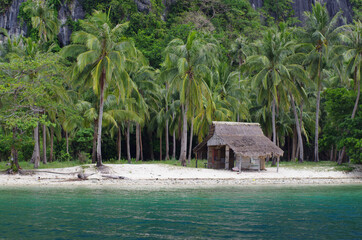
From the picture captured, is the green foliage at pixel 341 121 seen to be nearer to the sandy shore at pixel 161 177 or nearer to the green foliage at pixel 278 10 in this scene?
the sandy shore at pixel 161 177

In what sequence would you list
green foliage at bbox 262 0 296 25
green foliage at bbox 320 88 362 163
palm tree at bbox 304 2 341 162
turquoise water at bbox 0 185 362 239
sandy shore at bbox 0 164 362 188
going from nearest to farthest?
turquoise water at bbox 0 185 362 239 < sandy shore at bbox 0 164 362 188 < green foliage at bbox 320 88 362 163 < palm tree at bbox 304 2 341 162 < green foliage at bbox 262 0 296 25

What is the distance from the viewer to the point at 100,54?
25.2 meters

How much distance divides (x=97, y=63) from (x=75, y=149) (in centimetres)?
1694

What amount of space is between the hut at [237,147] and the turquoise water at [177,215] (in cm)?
819

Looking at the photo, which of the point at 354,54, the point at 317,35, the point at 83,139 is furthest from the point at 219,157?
the point at 354,54

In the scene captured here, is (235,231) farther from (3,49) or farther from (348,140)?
(3,49)

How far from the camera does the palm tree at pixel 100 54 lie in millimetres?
24344

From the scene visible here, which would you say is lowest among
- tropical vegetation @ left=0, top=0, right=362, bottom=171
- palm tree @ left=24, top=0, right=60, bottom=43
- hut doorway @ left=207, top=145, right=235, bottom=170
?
hut doorway @ left=207, top=145, right=235, bottom=170

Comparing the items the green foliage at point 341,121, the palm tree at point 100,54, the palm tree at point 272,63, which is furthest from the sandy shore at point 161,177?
the palm tree at point 272,63

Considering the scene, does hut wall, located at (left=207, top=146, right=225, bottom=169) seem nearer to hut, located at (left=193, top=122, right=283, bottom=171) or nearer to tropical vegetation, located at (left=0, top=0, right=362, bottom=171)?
hut, located at (left=193, top=122, right=283, bottom=171)

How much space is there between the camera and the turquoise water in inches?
374

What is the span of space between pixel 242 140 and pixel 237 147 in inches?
45.8

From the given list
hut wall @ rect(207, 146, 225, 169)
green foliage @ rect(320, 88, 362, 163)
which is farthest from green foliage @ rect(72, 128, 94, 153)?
green foliage @ rect(320, 88, 362, 163)

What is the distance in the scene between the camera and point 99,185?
70.1 ft
